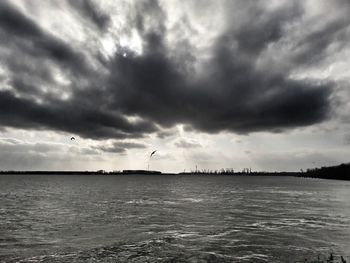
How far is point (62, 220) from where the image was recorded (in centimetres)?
4122

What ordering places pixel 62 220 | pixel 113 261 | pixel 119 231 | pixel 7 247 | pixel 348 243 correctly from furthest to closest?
pixel 62 220, pixel 119 231, pixel 348 243, pixel 7 247, pixel 113 261

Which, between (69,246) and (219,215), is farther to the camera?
(219,215)


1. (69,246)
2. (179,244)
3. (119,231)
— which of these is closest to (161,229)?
(119,231)

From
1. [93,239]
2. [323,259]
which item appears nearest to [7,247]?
[93,239]

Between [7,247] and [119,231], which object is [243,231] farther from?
[7,247]

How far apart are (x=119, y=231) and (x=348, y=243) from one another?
21.7m

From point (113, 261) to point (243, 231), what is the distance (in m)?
16.6

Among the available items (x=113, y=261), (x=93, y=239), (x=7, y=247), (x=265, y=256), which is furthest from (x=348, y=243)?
(x=7, y=247)

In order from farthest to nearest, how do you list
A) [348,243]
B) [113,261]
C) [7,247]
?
[348,243] < [7,247] < [113,261]

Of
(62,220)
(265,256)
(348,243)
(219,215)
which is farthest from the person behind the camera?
(219,215)

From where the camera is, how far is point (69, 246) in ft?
86.0

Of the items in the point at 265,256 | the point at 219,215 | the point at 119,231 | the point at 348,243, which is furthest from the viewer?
the point at 219,215

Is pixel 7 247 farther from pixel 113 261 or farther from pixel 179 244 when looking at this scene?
pixel 179 244

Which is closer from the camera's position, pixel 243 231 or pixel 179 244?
pixel 179 244
